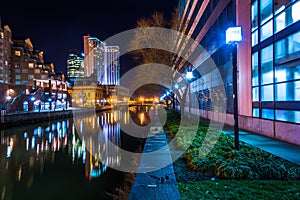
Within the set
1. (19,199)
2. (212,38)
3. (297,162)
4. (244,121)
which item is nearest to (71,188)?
(19,199)

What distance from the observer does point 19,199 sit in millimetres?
7922

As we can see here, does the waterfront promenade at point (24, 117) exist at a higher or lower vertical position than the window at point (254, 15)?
lower

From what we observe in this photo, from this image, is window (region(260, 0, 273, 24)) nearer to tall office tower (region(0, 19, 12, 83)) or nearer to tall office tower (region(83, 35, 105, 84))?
tall office tower (region(0, 19, 12, 83))

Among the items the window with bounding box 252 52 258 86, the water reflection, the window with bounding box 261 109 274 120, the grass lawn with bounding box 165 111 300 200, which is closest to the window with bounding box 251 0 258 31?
the window with bounding box 252 52 258 86

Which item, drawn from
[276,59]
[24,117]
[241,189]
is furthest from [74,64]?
[241,189]

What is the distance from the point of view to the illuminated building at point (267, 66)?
11594mm

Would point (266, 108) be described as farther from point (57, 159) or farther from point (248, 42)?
point (57, 159)

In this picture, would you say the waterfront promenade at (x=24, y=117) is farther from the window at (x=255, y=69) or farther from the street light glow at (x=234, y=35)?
the street light glow at (x=234, y=35)

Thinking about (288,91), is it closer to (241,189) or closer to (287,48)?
(287,48)

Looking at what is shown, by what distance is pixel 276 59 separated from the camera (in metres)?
13.1

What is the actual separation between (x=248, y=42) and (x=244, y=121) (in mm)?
5427

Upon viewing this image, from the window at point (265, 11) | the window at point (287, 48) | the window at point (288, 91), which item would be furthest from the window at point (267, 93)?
the window at point (265, 11)

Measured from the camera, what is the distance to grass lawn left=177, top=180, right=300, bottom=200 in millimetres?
5453

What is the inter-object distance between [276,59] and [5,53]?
80.7 m
